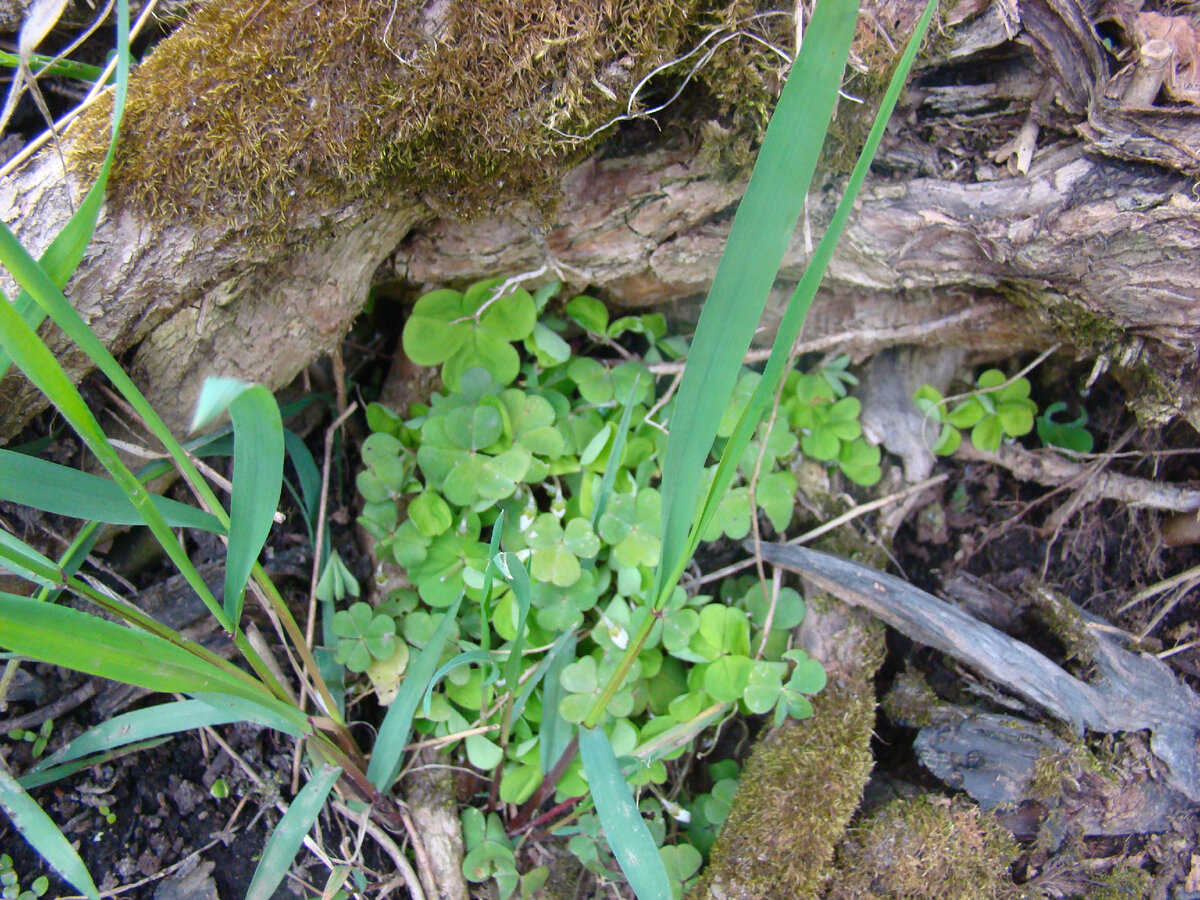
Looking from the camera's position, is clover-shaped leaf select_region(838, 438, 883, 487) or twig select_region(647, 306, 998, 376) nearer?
twig select_region(647, 306, 998, 376)

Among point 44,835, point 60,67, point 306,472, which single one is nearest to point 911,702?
point 306,472

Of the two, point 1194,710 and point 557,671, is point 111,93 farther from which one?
point 1194,710

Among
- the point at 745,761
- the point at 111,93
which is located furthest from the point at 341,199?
the point at 745,761

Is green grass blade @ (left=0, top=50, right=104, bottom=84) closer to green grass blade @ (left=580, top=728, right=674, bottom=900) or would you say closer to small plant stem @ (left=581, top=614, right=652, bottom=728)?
small plant stem @ (left=581, top=614, right=652, bottom=728)

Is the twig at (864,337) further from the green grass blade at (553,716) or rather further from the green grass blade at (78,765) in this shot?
the green grass blade at (78,765)

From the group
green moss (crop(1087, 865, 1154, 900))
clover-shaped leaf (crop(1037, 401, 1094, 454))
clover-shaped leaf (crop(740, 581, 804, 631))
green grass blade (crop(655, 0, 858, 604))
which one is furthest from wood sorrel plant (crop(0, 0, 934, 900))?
green moss (crop(1087, 865, 1154, 900))

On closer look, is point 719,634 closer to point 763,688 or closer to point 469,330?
point 763,688
